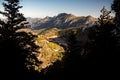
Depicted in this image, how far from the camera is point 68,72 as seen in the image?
108 ft

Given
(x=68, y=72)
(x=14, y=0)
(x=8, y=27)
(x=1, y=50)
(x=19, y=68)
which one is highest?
(x=14, y=0)

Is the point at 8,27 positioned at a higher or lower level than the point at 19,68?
higher

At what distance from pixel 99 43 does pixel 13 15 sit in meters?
15.3

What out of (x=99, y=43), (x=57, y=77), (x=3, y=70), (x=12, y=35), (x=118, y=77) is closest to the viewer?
(x=3, y=70)

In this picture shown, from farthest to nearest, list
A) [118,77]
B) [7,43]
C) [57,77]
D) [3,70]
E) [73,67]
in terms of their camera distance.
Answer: [57,77] → [73,67] → [118,77] → [7,43] → [3,70]

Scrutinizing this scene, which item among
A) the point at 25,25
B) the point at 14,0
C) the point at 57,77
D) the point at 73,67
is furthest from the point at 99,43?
the point at 57,77

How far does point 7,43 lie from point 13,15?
53.5 feet

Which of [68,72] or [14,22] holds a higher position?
[14,22]

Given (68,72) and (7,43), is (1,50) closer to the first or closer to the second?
(7,43)

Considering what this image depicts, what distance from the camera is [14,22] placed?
3575 centimetres

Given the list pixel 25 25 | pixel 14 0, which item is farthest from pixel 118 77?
pixel 14 0

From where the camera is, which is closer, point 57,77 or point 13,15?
point 13,15

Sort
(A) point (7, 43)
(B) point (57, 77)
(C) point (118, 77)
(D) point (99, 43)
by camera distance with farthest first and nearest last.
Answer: (B) point (57, 77), (D) point (99, 43), (C) point (118, 77), (A) point (7, 43)

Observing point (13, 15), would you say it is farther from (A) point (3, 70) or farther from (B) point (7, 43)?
(A) point (3, 70)
